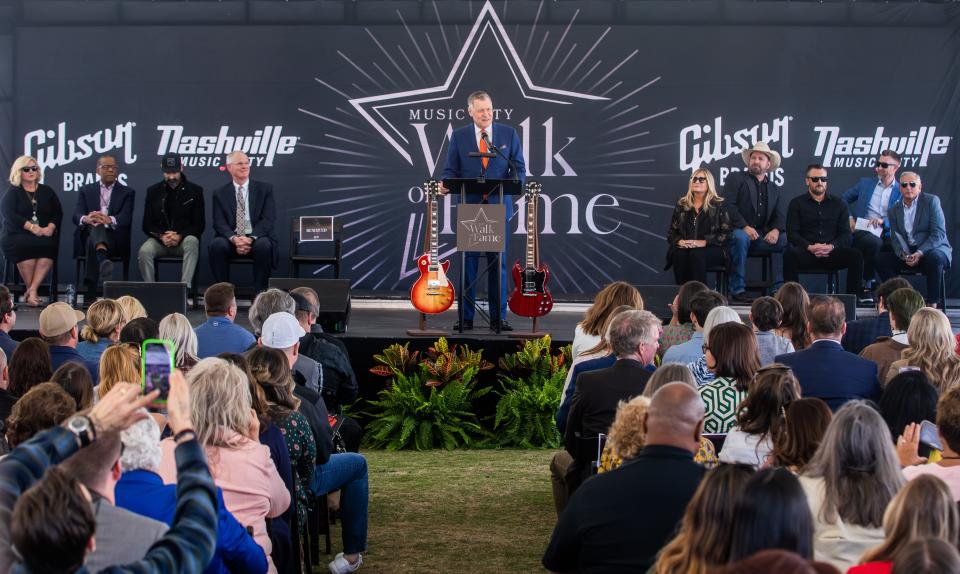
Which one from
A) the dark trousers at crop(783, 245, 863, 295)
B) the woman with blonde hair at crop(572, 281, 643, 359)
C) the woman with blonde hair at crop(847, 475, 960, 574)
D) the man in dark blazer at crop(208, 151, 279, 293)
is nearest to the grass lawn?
the woman with blonde hair at crop(572, 281, 643, 359)

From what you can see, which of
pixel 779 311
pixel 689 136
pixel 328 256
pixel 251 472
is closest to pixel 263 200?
pixel 328 256

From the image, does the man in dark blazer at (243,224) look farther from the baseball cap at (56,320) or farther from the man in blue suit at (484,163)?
the baseball cap at (56,320)

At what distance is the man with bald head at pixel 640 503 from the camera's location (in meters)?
2.97

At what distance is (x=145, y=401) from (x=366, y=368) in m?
5.98

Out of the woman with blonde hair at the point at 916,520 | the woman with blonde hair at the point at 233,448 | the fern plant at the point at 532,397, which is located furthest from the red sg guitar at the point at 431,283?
the woman with blonde hair at the point at 916,520

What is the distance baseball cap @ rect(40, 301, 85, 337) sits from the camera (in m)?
5.44

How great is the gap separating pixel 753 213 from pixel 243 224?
14.6ft

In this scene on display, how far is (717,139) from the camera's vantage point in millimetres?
11547

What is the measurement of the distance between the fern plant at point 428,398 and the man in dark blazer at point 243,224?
7.91ft

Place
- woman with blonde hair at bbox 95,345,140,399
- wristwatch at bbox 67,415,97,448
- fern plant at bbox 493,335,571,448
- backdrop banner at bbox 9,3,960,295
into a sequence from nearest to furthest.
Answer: wristwatch at bbox 67,415,97,448 < woman with blonde hair at bbox 95,345,140,399 < fern plant at bbox 493,335,571,448 < backdrop banner at bbox 9,3,960,295

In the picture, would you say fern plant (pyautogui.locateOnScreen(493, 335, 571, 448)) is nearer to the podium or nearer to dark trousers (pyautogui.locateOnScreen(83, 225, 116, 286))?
the podium

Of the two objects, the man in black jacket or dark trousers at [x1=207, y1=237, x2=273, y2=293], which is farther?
the man in black jacket

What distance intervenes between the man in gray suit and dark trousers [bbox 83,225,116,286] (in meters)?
8.01

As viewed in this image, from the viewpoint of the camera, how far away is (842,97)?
1159cm
